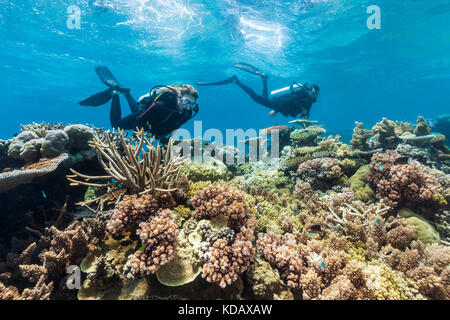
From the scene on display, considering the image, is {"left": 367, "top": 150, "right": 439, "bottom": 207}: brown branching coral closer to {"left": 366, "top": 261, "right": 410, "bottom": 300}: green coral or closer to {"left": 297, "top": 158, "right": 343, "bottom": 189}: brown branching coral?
{"left": 297, "top": 158, "right": 343, "bottom": 189}: brown branching coral

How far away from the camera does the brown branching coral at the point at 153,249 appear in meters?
2.29

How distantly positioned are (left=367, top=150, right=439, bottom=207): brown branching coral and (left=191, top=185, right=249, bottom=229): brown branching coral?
3.67m

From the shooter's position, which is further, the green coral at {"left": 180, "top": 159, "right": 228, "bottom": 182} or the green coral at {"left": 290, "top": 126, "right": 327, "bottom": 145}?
the green coral at {"left": 290, "top": 126, "right": 327, "bottom": 145}

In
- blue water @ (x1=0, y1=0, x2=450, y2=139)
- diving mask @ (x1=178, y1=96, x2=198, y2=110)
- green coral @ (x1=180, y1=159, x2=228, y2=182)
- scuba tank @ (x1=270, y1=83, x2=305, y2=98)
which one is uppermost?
blue water @ (x1=0, y1=0, x2=450, y2=139)

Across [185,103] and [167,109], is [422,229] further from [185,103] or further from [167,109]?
[167,109]

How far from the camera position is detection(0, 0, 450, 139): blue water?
1744 cm

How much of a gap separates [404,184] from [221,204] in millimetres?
4364

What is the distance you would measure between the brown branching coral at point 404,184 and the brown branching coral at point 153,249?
15.7 ft

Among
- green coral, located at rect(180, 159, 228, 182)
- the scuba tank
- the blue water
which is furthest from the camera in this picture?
the blue water

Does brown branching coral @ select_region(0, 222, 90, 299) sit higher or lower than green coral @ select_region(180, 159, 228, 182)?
lower

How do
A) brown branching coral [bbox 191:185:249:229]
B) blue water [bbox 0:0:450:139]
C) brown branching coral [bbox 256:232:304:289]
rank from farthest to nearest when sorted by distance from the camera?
blue water [bbox 0:0:450:139]
brown branching coral [bbox 191:185:249:229]
brown branching coral [bbox 256:232:304:289]

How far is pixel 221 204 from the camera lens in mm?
3043

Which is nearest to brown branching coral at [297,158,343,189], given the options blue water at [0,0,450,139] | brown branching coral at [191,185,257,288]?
brown branching coral at [191,185,257,288]
